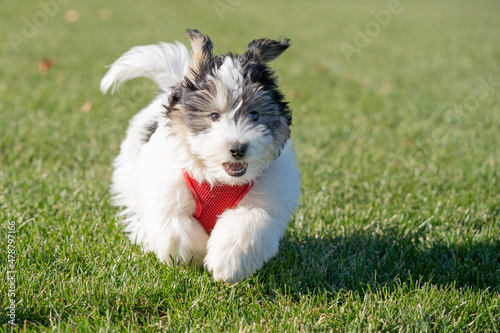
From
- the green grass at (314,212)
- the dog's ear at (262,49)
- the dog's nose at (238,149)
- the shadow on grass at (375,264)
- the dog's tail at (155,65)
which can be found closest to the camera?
the dog's nose at (238,149)

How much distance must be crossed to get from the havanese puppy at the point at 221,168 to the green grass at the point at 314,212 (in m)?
0.24

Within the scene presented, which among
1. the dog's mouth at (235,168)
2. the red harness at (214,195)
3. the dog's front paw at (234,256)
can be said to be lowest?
the dog's front paw at (234,256)

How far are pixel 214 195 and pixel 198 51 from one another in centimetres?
88

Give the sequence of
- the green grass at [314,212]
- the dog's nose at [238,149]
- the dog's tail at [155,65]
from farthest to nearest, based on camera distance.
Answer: the dog's tail at [155,65], the green grass at [314,212], the dog's nose at [238,149]

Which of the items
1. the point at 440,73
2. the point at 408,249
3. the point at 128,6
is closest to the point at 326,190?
the point at 408,249

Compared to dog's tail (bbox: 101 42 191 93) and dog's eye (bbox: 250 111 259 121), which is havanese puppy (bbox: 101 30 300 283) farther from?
dog's tail (bbox: 101 42 191 93)

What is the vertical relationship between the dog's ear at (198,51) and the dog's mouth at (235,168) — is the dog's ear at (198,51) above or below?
above

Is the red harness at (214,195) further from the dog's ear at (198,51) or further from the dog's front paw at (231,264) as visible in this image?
the dog's ear at (198,51)

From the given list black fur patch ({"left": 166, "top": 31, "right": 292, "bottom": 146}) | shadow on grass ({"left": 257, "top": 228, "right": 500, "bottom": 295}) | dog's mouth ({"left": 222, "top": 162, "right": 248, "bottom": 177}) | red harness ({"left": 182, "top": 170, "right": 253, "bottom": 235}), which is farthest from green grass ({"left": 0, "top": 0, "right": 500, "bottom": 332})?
black fur patch ({"left": 166, "top": 31, "right": 292, "bottom": 146})

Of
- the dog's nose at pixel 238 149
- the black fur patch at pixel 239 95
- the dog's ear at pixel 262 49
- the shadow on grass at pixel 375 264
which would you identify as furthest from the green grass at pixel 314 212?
the dog's ear at pixel 262 49

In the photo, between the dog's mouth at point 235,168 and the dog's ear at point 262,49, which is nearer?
the dog's mouth at point 235,168

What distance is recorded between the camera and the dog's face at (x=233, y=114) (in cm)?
276

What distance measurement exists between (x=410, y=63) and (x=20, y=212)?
1014 cm

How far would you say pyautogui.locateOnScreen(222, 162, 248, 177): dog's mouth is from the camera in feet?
9.30
